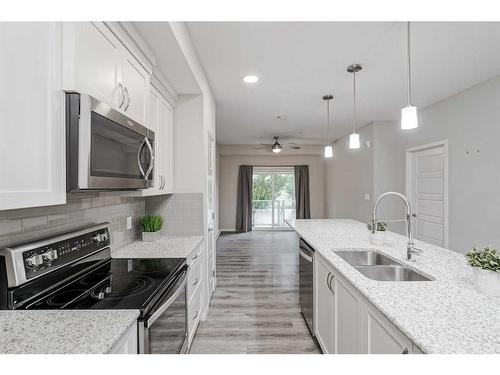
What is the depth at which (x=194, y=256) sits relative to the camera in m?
2.28

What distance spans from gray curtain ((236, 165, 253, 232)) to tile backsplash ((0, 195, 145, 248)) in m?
5.43

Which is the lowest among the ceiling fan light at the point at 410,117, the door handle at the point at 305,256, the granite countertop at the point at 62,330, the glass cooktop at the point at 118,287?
the door handle at the point at 305,256

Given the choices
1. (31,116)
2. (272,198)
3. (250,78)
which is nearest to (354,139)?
(250,78)

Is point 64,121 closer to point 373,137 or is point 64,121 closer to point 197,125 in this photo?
point 197,125

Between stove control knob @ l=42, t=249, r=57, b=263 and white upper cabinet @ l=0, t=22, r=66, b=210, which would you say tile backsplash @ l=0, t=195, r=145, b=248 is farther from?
white upper cabinet @ l=0, t=22, r=66, b=210

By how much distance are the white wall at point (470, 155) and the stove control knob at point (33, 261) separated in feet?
13.1

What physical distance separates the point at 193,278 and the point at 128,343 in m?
1.20

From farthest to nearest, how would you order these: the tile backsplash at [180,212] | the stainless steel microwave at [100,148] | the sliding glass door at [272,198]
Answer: the sliding glass door at [272,198] < the tile backsplash at [180,212] < the stainless steel microwave at [100,148]

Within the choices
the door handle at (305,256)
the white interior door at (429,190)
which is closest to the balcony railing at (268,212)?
the white interior door at (429,190)

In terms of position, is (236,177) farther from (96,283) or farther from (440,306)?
(440,306)

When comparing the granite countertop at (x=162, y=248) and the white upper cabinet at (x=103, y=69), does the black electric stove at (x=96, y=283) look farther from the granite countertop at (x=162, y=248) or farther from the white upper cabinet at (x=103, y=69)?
the white upper cabinet at (x=103, y=69)

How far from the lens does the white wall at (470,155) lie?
299 cm

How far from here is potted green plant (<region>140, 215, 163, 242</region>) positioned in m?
2.46
